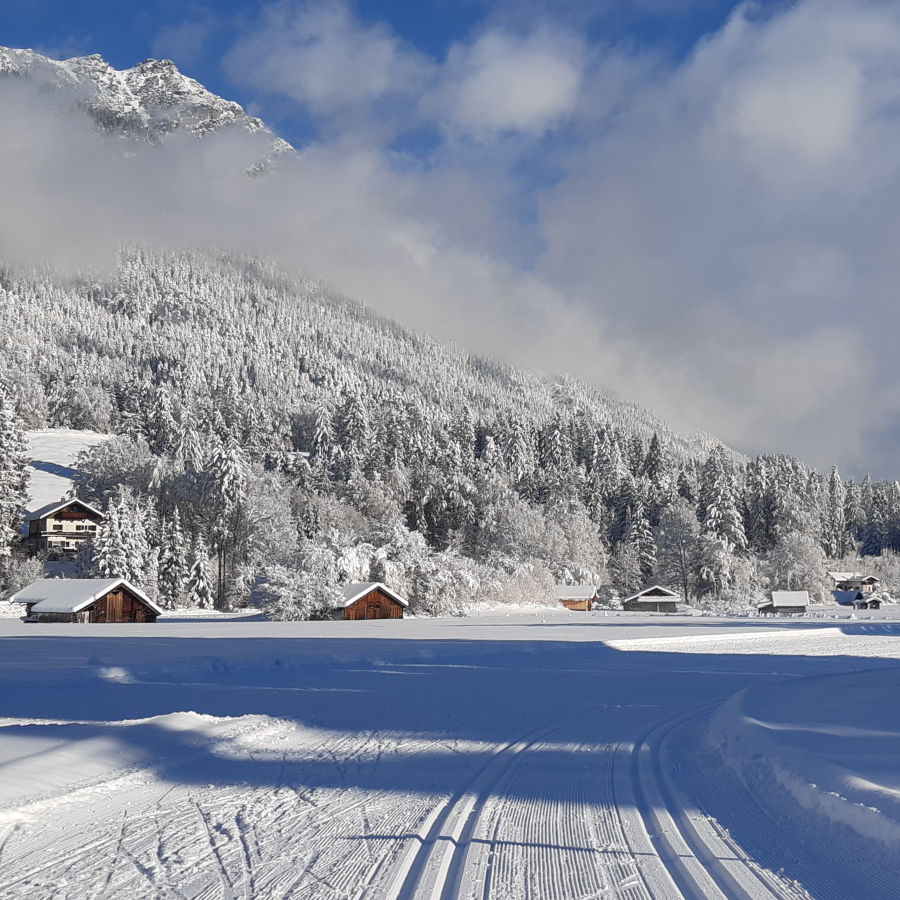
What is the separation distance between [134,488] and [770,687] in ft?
235

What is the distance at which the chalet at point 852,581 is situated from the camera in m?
114

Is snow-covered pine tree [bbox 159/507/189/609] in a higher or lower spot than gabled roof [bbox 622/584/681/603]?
higher

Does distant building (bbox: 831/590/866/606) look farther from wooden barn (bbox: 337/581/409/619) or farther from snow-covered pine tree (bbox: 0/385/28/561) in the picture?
snow-covered pine tree (bbox: 0/385/28/561)

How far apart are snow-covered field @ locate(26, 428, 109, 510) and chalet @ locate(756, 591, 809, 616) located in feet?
268

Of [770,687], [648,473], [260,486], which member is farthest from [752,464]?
[770,687]

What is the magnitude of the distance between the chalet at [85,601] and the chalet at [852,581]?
9668 centimetres

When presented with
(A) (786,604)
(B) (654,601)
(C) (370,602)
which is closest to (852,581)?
(A) (786,604)

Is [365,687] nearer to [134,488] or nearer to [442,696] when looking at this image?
[442,696]

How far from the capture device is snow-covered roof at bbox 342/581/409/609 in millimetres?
59969

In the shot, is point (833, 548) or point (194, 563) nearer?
point (194, 563)

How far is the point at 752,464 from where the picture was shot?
121 m

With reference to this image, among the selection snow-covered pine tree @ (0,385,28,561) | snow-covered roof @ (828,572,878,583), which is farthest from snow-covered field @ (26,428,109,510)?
snow-covered roof @ (828,572,878,583)

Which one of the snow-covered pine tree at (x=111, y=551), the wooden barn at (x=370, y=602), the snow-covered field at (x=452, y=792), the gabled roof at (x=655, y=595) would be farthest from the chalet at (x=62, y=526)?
the snow-covered field at (x=452, y=792)

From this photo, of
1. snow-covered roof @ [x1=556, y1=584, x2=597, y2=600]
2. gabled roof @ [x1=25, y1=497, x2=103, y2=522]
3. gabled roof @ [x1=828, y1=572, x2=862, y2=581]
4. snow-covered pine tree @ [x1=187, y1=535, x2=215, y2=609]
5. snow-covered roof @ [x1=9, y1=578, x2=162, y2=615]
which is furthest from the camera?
gabled roof @ [x1=828, y1=572, x2=862, y2=581]
